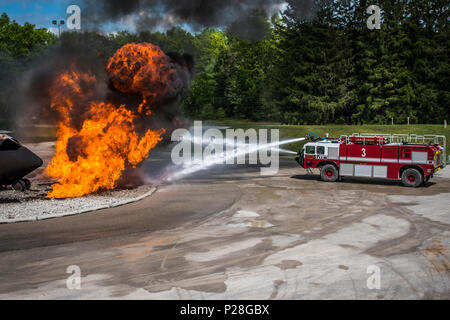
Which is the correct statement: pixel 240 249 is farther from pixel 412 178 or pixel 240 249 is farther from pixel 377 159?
pixel 412 178

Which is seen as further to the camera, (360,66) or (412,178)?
(360,66)

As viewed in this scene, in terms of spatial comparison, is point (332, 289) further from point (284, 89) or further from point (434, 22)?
point (434, 22)

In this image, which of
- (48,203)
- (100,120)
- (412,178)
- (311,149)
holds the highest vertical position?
(100,120)

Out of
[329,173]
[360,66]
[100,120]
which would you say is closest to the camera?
[100,120]

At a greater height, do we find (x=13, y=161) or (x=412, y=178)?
(x=13, y=161)

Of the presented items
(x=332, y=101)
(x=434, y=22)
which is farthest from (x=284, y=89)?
(x=434, y=22)

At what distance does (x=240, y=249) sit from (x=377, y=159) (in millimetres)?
13994

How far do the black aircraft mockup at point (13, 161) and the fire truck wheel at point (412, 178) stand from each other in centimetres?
1972

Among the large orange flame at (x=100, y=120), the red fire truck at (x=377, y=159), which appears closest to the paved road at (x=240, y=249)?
the red fire truck at (x=377, y=159)

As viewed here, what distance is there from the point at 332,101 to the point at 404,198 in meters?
38.3

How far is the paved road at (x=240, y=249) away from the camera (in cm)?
901

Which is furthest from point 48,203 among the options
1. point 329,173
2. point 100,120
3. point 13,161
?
point 329,173

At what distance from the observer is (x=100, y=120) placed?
20078 millimetres

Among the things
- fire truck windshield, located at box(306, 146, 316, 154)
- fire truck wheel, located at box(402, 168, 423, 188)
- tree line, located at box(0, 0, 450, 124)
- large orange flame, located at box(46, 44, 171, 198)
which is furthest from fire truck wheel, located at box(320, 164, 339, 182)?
tree line, located at box(0, 0, 450, 124)
